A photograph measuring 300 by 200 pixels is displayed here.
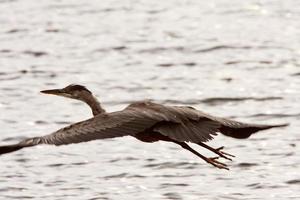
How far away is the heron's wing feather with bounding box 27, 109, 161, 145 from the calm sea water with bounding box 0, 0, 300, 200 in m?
3.20

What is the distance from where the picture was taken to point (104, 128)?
46.6 ft

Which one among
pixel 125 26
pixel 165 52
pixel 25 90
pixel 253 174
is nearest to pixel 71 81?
pixel 25 90

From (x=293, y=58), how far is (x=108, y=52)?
11.4 feet

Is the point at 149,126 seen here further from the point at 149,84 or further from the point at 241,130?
the point at 149,84

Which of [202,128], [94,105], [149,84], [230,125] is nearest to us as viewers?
[202,128]

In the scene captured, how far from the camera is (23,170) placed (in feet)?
62.6

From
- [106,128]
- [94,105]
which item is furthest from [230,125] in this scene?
[94,105]

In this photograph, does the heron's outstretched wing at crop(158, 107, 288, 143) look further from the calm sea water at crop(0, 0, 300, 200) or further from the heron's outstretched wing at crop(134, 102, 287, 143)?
the calm sea water at crop(0, 0, 300, 200)

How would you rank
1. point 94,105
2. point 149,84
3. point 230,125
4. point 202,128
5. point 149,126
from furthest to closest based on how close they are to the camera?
point 149,84 < point 94,105 < point 230,125 < point 202,128 < point 149,126

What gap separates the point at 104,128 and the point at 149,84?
9830mm

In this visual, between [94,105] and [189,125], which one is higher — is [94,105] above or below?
below

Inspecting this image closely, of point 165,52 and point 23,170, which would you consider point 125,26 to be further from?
point 23,170

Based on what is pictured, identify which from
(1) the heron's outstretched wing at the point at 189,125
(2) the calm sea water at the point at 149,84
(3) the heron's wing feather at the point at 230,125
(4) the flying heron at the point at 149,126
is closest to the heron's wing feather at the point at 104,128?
(4) the flying heron at the point at 149,126

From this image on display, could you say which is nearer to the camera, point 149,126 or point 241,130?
point 149,126
